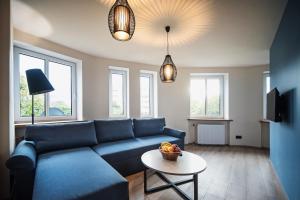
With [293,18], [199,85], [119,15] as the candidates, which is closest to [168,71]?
[119,15]

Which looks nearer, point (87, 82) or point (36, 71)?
point (36, 71)

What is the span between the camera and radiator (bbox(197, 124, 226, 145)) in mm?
4562

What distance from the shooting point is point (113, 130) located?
10.3 ft

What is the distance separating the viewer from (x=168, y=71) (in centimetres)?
226

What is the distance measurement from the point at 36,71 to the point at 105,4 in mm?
1465

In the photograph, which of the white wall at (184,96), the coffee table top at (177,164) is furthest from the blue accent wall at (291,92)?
the white wall at (184,96)

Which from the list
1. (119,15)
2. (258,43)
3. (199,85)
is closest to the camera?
(119,15)

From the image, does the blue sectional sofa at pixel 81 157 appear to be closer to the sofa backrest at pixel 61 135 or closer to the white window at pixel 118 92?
the sofa backrest at pixel 61 135

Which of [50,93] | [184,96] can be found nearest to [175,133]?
[184,96]

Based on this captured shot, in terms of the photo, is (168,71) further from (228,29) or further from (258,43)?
(258,43)

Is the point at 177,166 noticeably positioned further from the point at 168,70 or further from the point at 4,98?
the point at 4,98

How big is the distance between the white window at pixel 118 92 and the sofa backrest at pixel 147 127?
0.62m

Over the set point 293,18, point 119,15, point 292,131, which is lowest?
point 292,131

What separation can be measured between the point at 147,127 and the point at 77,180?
2.27 metres
